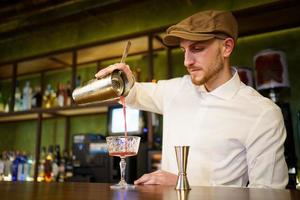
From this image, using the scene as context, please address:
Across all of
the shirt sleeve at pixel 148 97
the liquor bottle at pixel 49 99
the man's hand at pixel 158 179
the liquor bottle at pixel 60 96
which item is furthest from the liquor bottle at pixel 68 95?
the man's hand at pixel 158 179

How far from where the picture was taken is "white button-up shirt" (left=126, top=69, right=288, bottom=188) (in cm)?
119

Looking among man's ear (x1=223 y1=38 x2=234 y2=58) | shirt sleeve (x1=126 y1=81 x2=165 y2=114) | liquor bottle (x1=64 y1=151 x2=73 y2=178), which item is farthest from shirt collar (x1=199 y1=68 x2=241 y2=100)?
liquor bottle (x1=64 y1=151 x2=73 y2=178)

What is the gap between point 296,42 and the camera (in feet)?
8.05

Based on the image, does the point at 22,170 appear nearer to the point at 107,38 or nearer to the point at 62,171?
the point at 62,171

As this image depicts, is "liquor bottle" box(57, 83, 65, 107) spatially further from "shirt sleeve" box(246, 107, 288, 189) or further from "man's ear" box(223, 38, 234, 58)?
"shirt sleeve" box(246, 107, 288, 189)

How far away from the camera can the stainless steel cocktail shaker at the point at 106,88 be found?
43.8 inches

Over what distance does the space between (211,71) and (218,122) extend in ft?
0.72

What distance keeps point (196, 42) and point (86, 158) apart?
1612mm

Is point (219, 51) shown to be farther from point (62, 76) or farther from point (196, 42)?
point (62, 76)

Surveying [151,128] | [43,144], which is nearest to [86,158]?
[151,128]

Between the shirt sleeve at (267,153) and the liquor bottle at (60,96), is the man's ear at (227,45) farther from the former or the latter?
the liquor bottle at (60,96)

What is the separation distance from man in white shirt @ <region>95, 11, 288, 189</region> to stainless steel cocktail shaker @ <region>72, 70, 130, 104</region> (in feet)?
0.09

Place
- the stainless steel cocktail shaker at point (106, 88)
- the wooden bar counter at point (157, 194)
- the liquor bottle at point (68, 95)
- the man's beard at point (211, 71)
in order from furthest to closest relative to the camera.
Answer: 1. the liquor bottle at point (68, 95)
2. the man's beard at point (211, 71)
3. the stainless steel cocktail shaker at point (106, 88)
4. the wooden bar counter at point (157, 194)

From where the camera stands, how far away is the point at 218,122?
1.34 meters
